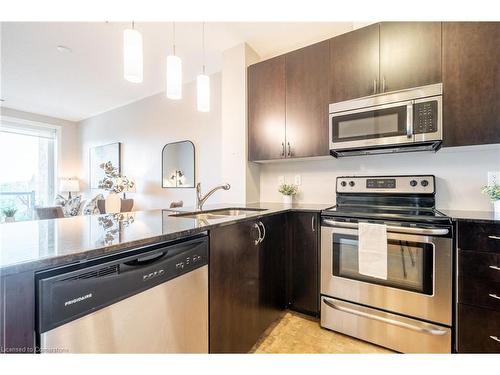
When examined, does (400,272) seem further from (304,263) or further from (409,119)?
(409,119)

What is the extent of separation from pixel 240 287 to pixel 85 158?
5653 mm

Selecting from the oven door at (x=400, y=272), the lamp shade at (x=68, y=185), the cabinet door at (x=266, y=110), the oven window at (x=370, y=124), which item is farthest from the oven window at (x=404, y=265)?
the lamp shade at (x=68, y=185)

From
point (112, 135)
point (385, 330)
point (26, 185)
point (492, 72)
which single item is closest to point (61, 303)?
point (385, 330)

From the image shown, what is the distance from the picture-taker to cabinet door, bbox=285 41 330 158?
6.66 feet

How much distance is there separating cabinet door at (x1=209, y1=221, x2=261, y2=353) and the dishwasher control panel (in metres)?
0.22

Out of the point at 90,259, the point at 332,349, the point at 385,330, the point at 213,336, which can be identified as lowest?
the point at 332,349

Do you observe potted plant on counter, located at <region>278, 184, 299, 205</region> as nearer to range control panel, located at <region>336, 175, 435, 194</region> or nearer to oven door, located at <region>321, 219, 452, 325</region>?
range control panel, located at <region>336, 175, 435, 194</region>

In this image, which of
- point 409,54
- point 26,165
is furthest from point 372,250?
point 26,165

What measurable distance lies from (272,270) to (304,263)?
0.32 m

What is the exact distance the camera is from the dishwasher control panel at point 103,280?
24.4 inches

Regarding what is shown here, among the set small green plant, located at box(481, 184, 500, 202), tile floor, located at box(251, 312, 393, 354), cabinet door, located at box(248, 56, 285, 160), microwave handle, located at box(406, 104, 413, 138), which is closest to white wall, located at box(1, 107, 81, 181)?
cabinet door, located at box(248, 56, 285, 160)

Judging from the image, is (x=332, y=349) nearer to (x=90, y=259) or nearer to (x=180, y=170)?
(x=90, y=259)

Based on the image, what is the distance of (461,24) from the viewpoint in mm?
1524

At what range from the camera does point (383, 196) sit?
6.57 feet
